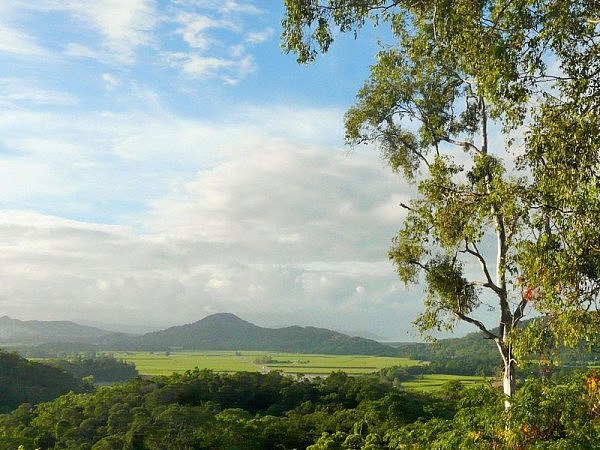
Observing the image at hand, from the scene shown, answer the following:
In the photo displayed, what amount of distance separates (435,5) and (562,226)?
18.2 ft

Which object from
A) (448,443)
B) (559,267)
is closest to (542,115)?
(559,267)

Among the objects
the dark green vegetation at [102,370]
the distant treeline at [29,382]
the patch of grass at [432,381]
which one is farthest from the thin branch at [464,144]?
the dark green vegetation at [102,370]

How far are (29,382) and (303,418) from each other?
58.0 m

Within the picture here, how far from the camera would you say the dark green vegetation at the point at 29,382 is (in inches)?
3199

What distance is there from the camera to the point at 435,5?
11477 mm

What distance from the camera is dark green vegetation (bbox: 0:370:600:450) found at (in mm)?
10656

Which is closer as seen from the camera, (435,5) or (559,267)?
(559,267)

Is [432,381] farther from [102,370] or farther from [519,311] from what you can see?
[519,311]

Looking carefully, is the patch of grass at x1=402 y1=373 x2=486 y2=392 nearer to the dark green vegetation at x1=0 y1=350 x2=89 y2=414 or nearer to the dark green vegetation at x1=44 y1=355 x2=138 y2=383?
the dark green vegetation at x1=0 y1=350 x2=89 y2=414

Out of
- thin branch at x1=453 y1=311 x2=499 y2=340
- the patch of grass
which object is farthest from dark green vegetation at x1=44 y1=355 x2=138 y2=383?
thin branch at x1=453 y1=311 x2=499 y2=340

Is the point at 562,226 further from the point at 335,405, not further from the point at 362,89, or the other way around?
the point at 335,405

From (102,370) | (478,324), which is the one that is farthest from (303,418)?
(102,370)

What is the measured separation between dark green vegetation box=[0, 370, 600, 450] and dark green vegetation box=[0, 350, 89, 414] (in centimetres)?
2830

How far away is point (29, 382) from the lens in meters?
87.0
